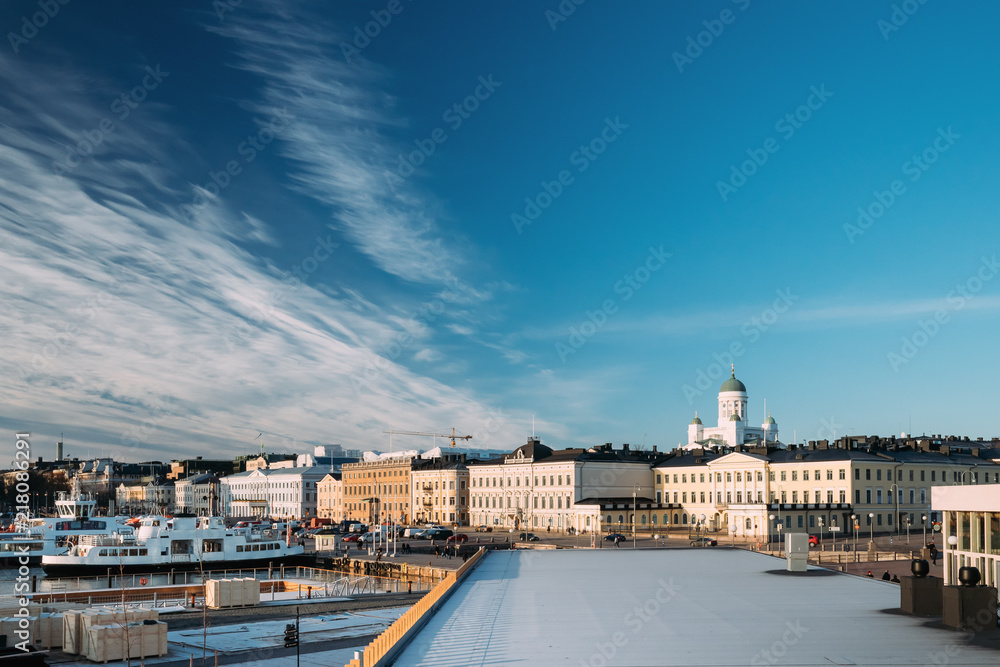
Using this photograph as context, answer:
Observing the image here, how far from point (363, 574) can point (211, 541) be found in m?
16.6

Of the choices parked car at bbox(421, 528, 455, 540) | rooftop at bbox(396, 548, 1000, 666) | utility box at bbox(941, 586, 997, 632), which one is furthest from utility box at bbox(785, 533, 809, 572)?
parked car at bbox(421, 528, 455, 540)

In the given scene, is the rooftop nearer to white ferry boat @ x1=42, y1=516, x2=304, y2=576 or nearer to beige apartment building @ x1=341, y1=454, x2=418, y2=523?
white ferry boat @ x1=42, y1=516, x2=304, y2=576

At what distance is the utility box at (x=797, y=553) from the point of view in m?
38.2

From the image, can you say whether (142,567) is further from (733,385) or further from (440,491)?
Result: (733,385)

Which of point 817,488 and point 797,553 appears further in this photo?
point 817,488

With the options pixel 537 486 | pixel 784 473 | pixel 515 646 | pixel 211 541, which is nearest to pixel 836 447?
pixel 784 473

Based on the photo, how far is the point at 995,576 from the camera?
24969 mm

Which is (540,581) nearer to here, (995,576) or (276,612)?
(995,576)

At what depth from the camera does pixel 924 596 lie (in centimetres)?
2433
